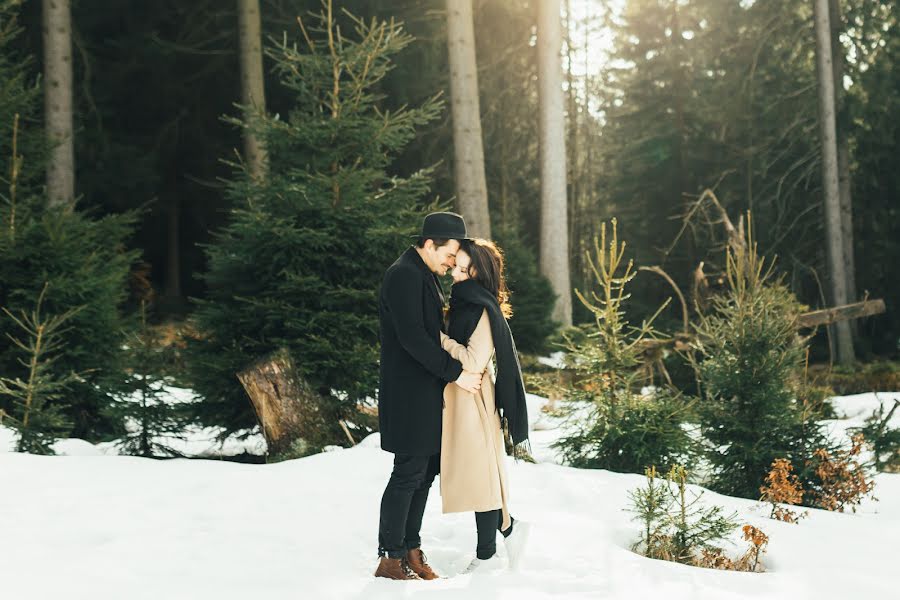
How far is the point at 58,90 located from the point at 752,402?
1185 cm

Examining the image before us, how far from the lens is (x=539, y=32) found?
661 inches

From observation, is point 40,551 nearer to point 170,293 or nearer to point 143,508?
point 143,508

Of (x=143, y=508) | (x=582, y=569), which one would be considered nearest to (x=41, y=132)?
(x=143, y=508)

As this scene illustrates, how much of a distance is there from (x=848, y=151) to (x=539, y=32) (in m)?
8.76

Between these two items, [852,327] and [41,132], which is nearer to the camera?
[41,132]

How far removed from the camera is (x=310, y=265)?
8234 millimetres

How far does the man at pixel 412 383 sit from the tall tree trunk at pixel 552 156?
1180 cm

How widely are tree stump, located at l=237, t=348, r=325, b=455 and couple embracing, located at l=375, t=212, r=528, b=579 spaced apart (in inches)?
120

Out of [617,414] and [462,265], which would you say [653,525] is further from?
[462,265]

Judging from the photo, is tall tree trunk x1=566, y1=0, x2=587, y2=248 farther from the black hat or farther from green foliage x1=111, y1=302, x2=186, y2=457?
the black hat

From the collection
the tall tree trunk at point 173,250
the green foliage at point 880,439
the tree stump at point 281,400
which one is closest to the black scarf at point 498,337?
the tree stump at point 281,400

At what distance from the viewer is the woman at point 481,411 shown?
4602mm

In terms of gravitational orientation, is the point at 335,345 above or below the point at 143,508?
above

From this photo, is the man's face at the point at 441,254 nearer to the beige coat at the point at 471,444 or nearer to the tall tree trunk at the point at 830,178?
the beige coat at the point at 471,444
